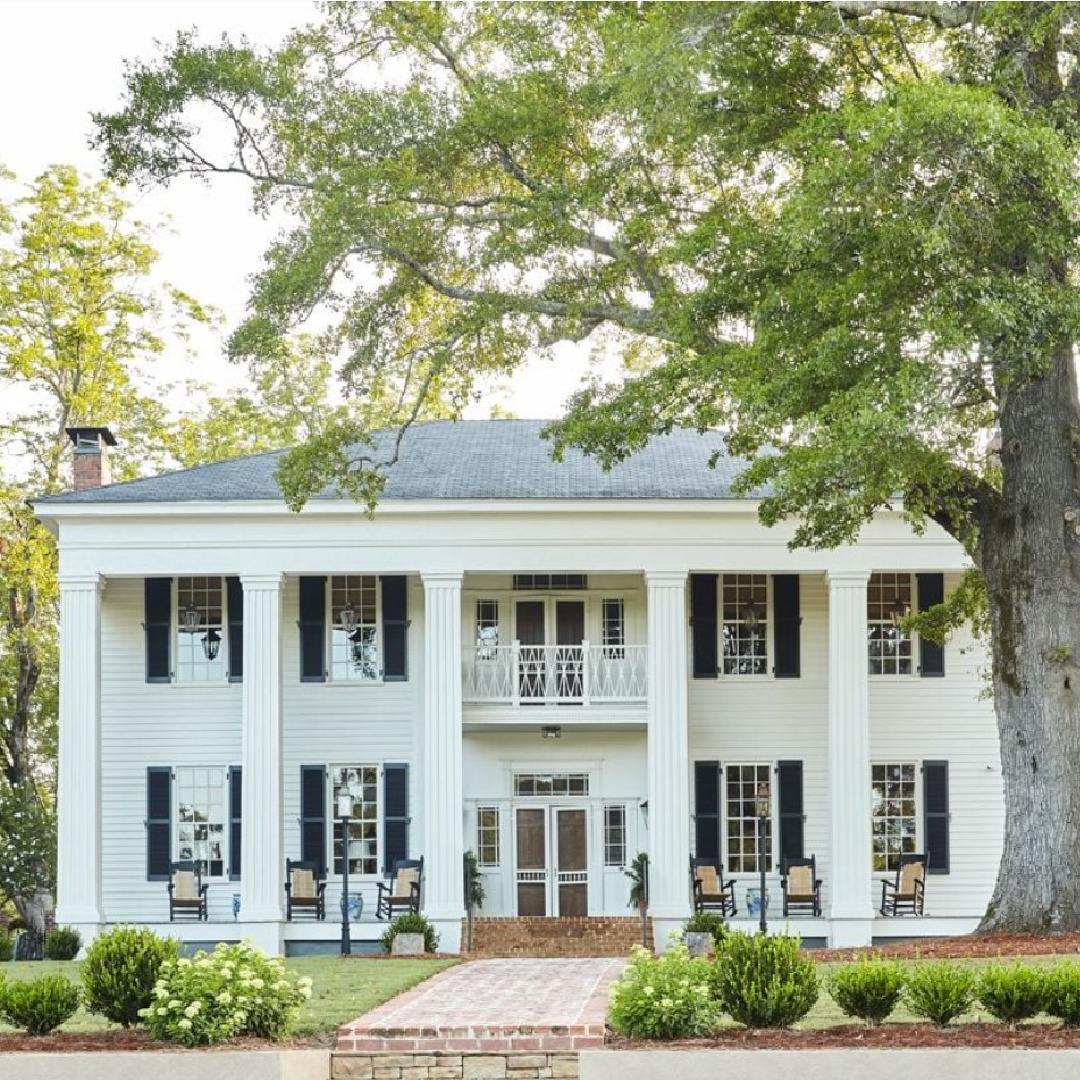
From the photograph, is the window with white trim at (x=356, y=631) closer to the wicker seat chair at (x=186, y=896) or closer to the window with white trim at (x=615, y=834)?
the wicker seat chair at (x=186, y=896)

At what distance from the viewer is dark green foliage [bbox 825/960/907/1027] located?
1359 cm

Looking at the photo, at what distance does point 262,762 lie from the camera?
28000 millimetres

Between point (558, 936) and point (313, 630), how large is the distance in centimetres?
602

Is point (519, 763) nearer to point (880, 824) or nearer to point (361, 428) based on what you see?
point (880, 824)

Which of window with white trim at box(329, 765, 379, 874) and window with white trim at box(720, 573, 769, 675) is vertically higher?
window with white trim at box(720, 573, 769, 675)

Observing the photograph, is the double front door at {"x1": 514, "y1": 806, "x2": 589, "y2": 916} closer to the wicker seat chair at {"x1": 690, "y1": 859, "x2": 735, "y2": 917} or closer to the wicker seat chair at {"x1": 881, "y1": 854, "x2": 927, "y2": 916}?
the wicker seat chair at {"x1": 690, "y1": 859, "x2": 735, "y2": 917}

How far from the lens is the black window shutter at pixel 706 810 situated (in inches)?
1166

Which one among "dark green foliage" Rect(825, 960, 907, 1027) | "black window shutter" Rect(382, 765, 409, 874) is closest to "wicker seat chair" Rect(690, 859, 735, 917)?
"black window shutter" Rect(382, 765, 409, 874)

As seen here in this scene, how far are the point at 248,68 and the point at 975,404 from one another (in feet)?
27.9

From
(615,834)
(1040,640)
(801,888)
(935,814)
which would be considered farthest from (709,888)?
(1040,640)

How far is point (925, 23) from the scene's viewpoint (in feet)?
67.6

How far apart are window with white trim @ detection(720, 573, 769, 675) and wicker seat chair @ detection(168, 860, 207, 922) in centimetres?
873

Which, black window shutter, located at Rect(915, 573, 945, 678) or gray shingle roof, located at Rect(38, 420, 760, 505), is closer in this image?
gray shingle roof, located at Rect(38, 420, 760, 505)

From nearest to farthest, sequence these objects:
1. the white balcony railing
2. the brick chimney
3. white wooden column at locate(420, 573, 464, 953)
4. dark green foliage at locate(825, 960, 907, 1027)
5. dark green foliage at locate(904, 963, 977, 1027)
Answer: dark green foliage at locate(904, 963, 977, 1027)
dark green foliage at locate(825, 960, 907, 1027)
white wooden column at locate(420, 573, 464, 953)
the white balcony railing
the brick chimney
